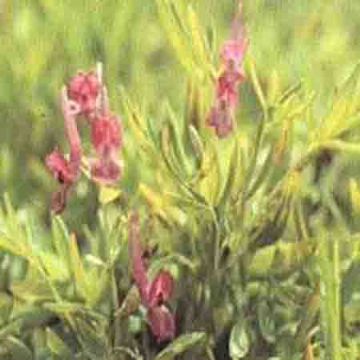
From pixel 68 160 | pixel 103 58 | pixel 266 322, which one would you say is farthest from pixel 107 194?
pixel 103 58

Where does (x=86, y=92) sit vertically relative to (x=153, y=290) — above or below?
above

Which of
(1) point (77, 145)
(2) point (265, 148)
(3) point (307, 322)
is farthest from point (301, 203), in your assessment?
(1) point (77, 145)

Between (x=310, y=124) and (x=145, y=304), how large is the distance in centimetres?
23

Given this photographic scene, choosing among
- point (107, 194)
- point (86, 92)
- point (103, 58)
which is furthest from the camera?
point (103, 58)

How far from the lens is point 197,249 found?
1.40 metres

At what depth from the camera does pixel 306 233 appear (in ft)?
4.66

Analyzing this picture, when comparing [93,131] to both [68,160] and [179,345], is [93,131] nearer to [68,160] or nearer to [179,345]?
[68,160]

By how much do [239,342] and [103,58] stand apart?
1.69 feet

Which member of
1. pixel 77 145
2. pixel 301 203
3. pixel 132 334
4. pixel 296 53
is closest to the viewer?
pixel 77 145

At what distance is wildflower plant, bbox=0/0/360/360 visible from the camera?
133 cm

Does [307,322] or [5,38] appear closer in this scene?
[307,322]

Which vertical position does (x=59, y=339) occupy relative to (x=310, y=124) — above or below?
below

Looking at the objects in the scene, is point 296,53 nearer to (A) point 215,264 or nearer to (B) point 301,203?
(B) point 301,203

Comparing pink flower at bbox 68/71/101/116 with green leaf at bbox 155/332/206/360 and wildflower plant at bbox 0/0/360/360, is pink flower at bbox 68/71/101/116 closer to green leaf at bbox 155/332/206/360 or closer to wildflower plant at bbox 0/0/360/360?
wildflower plant at bbox 0/0/360/360
